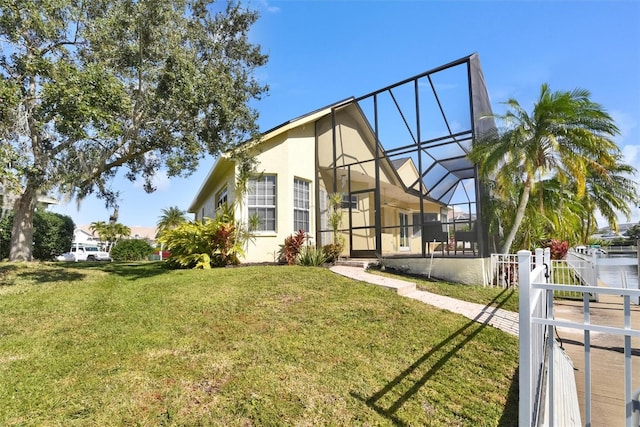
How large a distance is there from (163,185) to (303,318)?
→ 1107cm

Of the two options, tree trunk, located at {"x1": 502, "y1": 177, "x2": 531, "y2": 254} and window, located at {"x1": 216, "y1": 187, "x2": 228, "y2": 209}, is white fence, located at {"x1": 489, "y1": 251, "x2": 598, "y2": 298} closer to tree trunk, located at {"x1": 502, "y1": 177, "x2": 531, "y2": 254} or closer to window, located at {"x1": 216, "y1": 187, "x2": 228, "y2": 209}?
tree trunk, located at {"x1": 502, "y1": 177, "x2": 531, "y2": 254}

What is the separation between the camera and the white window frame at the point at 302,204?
44.0 ft

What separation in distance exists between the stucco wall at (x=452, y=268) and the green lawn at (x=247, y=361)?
13.5ft

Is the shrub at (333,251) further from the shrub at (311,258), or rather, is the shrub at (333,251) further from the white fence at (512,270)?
the white fence at (512,270)

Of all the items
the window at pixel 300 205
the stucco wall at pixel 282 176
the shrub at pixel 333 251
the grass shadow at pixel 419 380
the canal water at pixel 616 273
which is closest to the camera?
the grass shadow at pixel 419 380

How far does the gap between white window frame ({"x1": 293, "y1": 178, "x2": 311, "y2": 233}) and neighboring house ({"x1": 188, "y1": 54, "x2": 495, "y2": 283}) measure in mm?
40

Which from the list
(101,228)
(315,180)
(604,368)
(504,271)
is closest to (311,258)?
(315,180)

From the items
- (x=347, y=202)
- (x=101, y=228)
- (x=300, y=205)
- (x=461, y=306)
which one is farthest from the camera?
(x=101, y=228)

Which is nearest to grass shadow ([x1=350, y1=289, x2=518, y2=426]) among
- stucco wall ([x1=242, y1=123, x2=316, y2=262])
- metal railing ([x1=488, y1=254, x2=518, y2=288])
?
metal railing ([x1=488, y1=254, x2=518, y2=288])

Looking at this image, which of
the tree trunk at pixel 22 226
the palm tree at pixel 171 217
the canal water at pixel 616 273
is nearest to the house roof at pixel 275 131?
the tree trunk at pixel 22 226

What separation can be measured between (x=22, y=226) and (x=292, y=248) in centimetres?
938

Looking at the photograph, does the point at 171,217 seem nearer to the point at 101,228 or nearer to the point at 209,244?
the point at 101,228

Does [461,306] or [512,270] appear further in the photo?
[512,270]

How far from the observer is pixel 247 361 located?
13.7ft
